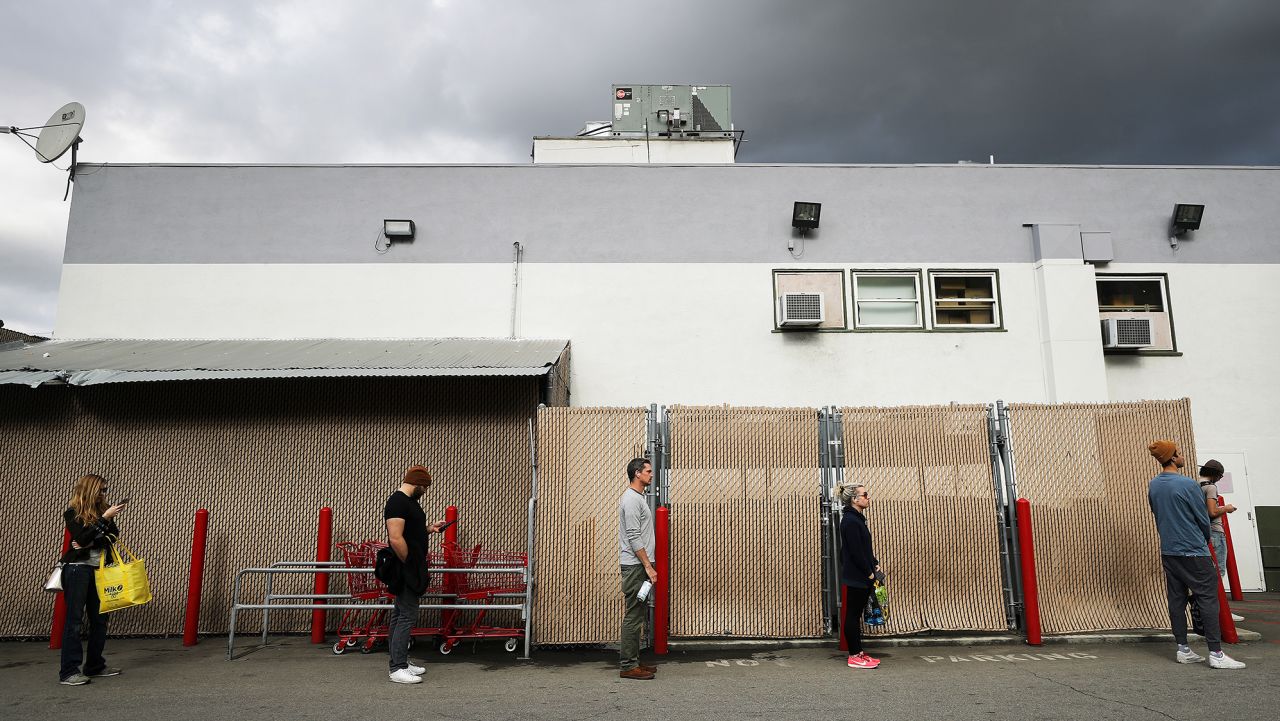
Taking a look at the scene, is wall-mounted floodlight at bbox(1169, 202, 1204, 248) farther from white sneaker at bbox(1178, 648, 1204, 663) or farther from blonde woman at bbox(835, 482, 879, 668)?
blonde woman at bbox(835, 482, 879, 668)

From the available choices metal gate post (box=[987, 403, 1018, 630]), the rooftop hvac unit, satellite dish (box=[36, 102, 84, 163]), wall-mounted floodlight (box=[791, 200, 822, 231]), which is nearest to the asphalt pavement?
metal gate post (box=[987, 403, 1018, 630])

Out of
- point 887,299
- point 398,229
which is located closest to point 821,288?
point 887,299

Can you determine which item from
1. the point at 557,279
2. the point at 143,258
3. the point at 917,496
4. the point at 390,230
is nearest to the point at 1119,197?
the point at 917,496

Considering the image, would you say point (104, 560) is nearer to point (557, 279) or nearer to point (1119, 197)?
point (557, 279)

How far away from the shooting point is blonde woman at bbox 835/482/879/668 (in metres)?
6.82

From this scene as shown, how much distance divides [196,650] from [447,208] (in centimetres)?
651

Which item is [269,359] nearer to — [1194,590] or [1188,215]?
[1194,590]

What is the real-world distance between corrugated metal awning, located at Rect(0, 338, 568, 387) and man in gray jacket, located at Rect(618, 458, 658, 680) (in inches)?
82.7

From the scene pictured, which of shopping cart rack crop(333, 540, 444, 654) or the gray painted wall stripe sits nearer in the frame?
shopping cart rack crop(333, 540, 444, 654)

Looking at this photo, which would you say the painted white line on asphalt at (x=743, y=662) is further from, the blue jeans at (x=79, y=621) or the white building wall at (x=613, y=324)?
the blue jeans at (x=79, y=621)

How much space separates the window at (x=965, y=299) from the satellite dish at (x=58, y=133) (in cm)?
1261

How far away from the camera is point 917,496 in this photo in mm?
7848

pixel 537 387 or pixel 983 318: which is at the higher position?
pixel 983 318

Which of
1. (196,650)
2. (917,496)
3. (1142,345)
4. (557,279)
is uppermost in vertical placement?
(557,279)
